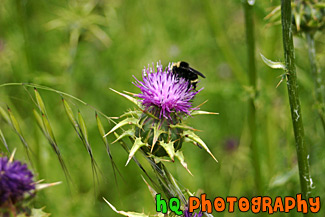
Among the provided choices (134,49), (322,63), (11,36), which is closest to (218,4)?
(134,49)

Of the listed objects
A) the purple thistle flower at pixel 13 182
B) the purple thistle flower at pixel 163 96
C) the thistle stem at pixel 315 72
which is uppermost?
the thistle stem at pixel 315 72

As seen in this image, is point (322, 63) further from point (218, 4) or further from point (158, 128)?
point (158, 128)

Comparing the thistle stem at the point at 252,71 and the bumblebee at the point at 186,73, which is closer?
the bumblebee at the point at 186,73

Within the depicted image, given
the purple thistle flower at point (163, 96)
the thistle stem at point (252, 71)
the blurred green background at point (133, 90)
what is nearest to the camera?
the purple thistle flower at point (163, 96)

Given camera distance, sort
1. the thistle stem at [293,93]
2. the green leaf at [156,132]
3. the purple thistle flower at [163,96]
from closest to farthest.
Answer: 1. the thistle stem at [293,93]
2. the green leaf at [156,132]
3. the purple thistle flower at [163,96]

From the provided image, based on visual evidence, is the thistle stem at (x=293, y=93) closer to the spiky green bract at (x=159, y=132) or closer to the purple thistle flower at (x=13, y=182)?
the spiky green bract at (x=159, y=132)

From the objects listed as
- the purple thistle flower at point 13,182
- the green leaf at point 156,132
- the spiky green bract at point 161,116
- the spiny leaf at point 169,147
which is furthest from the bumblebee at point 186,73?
the purple thistle flower at point 13,182

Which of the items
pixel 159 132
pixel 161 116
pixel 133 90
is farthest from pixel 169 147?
pixel 133 90

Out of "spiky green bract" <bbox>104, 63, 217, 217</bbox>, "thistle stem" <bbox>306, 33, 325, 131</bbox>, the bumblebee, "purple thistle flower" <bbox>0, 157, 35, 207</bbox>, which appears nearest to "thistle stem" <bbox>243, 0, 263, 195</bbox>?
"thistle stem" <bbox>306, 33, 325, 131</bbox>
